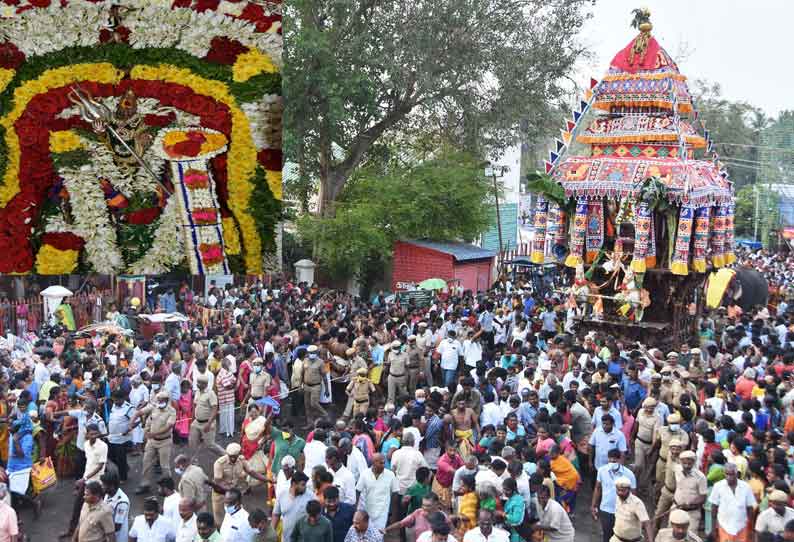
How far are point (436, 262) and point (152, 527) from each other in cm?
1684

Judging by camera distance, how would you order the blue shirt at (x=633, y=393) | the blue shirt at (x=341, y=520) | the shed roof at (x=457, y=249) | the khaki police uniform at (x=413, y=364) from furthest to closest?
the shed roof at (x=457, y=249)
the khaki police uniform at (x=413, y=364)
the blue shirt at (x=633, y=393)
the blue shirt at (x=341, y=520)

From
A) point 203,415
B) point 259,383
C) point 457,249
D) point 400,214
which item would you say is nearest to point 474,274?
point 457,249

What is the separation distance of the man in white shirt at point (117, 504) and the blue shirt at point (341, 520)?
64.0 inches

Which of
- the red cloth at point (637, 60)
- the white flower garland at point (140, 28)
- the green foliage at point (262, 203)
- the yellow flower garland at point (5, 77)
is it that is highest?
the red cloth at point (637, 60)

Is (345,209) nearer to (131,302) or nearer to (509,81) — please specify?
(509,81)

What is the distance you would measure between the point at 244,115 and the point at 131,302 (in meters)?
8.10

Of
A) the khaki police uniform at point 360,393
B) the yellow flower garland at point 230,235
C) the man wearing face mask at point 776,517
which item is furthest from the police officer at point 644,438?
the yellow flower garland at point 230,235

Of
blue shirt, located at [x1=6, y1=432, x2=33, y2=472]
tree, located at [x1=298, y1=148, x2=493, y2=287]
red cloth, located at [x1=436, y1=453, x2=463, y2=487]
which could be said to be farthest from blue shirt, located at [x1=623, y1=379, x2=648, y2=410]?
tree, located at [x1=298, y1=148, x2=493, y2=287]

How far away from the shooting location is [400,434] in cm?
823

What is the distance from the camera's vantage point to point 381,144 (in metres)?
26.0

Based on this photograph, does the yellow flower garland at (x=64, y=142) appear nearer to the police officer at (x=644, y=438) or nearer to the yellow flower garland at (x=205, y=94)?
the yellow flower garland at (x=205, y=94)

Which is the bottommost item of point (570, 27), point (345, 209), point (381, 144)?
point (345, 209)

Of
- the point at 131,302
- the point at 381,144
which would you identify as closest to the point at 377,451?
the point at 131,302

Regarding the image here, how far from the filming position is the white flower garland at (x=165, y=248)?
951 cm
